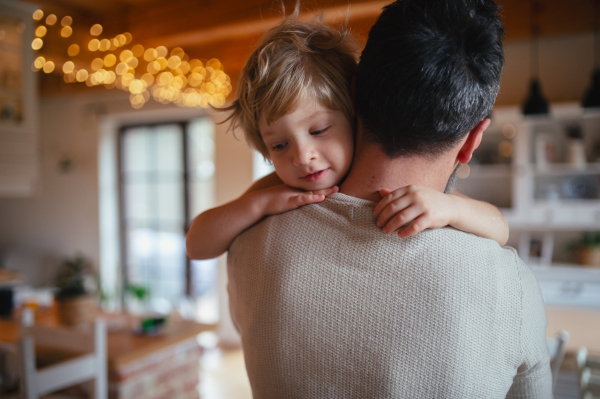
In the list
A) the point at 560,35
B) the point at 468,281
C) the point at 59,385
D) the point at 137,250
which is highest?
the point at 560,35

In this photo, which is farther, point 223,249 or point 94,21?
point 94,21

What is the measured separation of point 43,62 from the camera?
12.3 ft

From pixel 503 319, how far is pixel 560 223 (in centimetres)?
408

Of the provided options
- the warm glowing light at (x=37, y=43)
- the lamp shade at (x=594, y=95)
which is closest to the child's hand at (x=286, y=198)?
the lamp shade at (x=594, y=95)

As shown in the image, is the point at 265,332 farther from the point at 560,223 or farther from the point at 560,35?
the point at 560,35

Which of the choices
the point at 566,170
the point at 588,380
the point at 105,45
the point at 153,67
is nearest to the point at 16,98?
the point at 105,45

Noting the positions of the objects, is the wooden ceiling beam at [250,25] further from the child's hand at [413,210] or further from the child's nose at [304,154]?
the child's hand at [413,210]

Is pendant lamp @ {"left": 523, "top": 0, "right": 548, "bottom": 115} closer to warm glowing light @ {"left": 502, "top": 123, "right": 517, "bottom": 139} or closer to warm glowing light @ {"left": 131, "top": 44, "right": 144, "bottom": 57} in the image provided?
warm glowing light @ {"left": 502, "top": 123, "right": 517, "bottom": 139}

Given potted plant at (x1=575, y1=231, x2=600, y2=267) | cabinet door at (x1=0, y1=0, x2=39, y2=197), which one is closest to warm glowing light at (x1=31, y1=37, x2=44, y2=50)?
cabinet door at (x1=0, y1=0, x2=39, y2=197)

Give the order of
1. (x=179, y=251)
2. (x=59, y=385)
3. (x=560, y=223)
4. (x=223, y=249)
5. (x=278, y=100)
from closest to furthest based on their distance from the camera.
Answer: (x=278, y=100) → (x=223, y=249) → (x=59, y=385) → (x=560, y=223) → (x=179, y=251)

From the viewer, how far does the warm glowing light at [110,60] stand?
3822 millimetres

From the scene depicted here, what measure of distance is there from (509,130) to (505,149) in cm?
20

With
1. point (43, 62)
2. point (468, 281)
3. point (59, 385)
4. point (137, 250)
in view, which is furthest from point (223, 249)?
point (137, 250)

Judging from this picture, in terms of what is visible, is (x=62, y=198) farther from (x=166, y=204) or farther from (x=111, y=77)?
(x=111, y=77)
